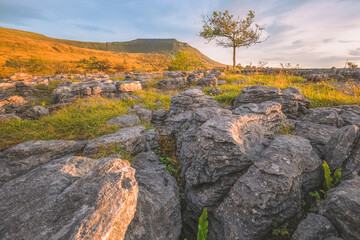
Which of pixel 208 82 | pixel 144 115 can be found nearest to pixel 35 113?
pixel 144 115

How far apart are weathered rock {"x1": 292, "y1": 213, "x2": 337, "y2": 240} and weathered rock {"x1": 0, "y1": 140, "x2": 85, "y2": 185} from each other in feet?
19.0

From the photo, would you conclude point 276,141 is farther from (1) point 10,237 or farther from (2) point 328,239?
(1) point 10,237

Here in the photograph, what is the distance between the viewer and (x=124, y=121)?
6.70 meters

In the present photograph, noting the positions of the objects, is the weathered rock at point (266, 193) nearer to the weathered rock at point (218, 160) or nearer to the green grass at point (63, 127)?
the weathered rock at point (218, 160)

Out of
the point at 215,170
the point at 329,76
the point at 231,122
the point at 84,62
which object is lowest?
the point at 215,170

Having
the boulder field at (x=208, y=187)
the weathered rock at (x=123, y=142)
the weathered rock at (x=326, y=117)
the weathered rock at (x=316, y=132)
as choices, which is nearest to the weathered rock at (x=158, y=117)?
the weathered rock at (x=123, y=142)

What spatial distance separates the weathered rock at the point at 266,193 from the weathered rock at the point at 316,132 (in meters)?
1.00

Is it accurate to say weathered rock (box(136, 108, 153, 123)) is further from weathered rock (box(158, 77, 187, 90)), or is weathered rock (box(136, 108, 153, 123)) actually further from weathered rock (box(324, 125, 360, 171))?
weathered rock (box(158, 77, 187, 90))

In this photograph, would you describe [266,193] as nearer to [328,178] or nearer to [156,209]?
[328,178]

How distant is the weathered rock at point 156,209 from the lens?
2752mm

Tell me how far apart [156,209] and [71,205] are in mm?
1519

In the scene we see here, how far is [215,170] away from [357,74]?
55.5 ft

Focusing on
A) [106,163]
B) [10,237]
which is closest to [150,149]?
[106,163]

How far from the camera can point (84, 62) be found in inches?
1578
